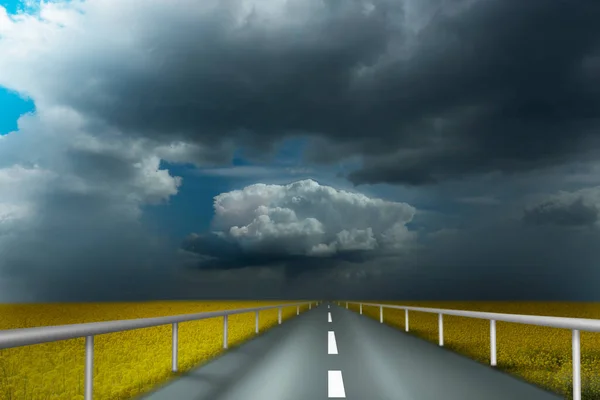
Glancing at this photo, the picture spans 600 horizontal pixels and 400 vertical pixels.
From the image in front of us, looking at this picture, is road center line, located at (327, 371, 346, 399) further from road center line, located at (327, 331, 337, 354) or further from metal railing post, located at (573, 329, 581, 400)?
road center line, located at (327, 331, 337, 354)

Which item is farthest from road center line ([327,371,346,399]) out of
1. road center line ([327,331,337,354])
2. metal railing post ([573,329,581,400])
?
road center line ([327,331,337,354])

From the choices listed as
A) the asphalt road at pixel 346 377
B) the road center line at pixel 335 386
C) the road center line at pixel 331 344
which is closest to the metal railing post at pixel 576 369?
the asphalt road at pixel 346 377

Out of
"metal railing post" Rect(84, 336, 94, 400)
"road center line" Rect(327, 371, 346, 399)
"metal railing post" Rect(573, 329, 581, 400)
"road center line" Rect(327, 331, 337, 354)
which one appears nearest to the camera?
"metal railing post" Rect(84, 336, 94, 400)

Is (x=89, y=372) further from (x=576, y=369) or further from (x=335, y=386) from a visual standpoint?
(x=576, y=369)

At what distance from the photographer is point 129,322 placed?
8125 mm

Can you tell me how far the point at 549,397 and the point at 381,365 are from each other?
3.45m

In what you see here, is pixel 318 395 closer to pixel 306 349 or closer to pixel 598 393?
pixel 598 393

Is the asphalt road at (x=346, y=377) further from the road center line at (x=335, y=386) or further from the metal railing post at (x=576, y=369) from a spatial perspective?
the metal railing post at (x=576, y=369)

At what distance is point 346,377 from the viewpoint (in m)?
8.91

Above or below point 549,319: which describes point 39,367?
below

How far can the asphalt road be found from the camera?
7.39m

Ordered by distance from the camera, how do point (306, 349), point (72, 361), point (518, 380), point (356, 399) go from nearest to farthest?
point (356, 399) < point (518, 380) < point (72, 361) < point (306, 349)

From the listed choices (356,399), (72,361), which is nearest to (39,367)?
(72,361)

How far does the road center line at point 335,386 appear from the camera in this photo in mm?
7332
